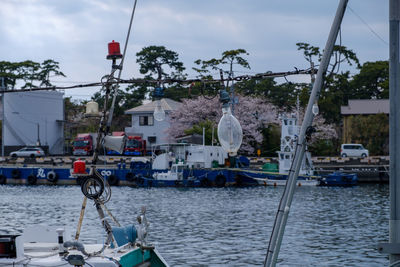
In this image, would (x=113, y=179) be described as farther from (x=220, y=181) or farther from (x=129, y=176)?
(x=220, y=181)

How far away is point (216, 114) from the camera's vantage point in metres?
80.8

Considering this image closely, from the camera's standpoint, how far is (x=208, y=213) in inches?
1462

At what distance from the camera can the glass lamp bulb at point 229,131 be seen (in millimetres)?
11953

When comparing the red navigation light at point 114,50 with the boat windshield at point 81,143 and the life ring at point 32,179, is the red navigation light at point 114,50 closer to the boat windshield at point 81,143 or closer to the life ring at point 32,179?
the life ring at point 32,179

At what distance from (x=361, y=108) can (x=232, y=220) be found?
4941 cm

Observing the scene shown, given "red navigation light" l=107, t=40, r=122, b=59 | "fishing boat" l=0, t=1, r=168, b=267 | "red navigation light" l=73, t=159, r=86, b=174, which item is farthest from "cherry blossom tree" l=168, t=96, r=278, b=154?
"red navigation light" l=73, t=159, r=86, b=174

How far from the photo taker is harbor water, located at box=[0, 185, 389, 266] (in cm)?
2258

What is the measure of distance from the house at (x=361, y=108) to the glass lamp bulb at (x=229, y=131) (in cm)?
6694

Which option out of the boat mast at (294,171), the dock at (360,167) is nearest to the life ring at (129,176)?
the dock at (360,167)

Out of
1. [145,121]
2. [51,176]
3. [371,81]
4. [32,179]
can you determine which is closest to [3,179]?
[32,179]

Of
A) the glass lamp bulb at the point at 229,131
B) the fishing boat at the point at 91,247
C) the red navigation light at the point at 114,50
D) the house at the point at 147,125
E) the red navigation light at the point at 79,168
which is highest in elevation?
the house at the point at 147,125

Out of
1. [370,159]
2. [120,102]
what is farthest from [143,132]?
[370,159]

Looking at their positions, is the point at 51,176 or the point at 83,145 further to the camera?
the point at 83,145

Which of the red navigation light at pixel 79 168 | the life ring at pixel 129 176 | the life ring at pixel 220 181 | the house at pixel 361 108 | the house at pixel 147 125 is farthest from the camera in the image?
the house at pixel 147 125
